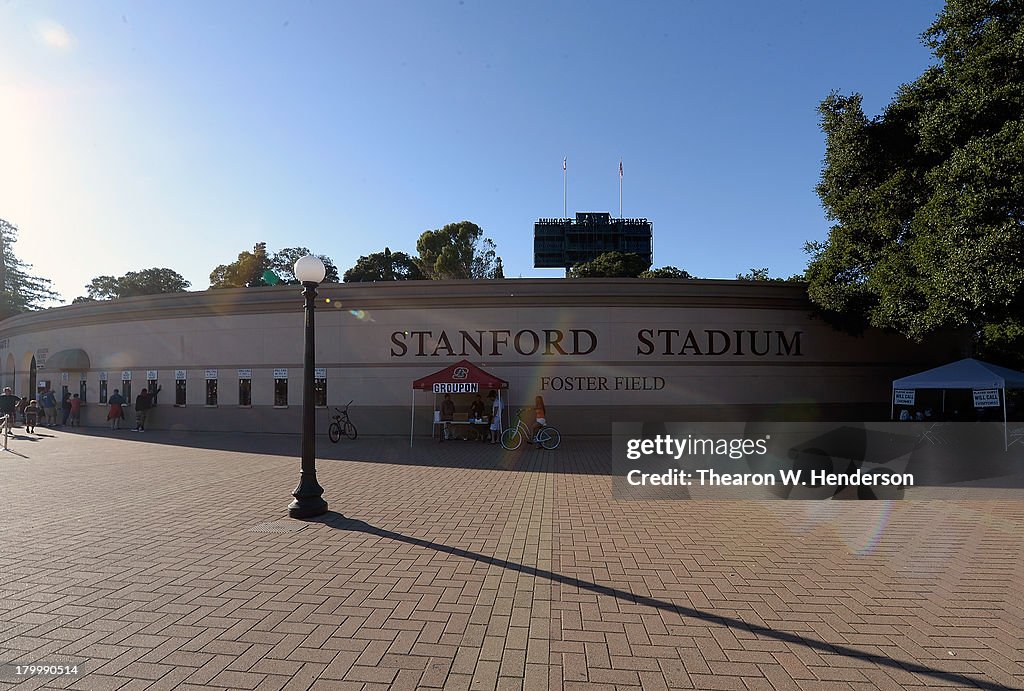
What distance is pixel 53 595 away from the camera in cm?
454

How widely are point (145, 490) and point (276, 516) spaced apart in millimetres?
3458

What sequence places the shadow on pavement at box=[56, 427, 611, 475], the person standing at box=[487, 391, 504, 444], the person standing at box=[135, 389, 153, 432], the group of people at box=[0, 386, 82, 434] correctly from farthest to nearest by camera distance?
the group of people at box=[0, 386, 82, 434] → the person standing at box=[135, 389, 153, 432] → the person standing at box=[487, 391, 504, 444] → the shadow on pavement at box=[56, 427, 611, 475]

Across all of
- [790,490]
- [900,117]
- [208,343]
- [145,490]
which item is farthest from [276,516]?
[900,117]

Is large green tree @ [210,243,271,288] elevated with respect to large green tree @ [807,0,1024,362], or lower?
elevated

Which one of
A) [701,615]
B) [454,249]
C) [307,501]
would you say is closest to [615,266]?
[454,249]

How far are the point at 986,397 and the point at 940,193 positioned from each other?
498cm

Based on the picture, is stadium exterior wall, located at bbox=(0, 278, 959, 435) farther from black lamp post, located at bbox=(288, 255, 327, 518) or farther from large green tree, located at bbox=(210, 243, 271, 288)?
large green tree, located at bbox=(210, 243, 271, 288)

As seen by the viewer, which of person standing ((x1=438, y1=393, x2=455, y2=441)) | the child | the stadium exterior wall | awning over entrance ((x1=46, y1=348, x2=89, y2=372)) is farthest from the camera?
awning over entrance ((x1=46, y1=348, x2=89, y2=372))

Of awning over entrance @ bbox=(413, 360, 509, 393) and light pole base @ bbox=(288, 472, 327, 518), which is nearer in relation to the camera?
light pole base @ bbox=(288, 472, 327, 518)

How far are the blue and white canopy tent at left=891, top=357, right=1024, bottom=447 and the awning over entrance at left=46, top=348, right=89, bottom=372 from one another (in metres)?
29.3

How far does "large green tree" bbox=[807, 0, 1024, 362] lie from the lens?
1092cm

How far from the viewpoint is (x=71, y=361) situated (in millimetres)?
21766

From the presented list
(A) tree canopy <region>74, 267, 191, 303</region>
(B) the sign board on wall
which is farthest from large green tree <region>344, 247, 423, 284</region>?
(B) the sign board on wall

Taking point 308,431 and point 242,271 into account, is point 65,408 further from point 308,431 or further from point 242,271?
point 242,271
